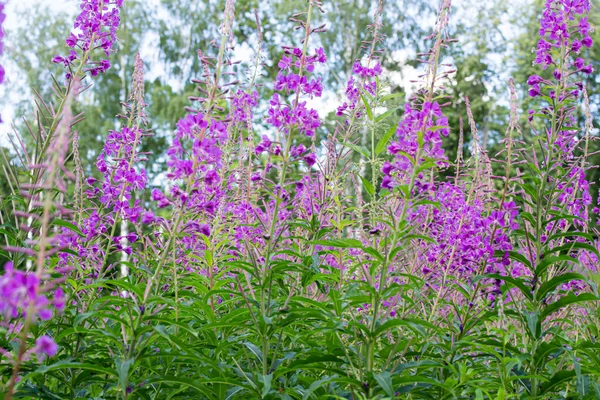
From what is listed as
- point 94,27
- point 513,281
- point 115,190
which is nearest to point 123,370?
point 115,190

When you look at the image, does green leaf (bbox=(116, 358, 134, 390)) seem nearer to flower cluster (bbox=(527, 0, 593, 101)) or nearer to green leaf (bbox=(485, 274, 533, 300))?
green leaf (bbox=(485, 274, 533, 300))

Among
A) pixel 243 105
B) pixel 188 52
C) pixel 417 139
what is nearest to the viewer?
pixel 417 139

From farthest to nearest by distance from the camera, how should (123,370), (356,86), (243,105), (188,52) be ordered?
(188,52) < (243,105) < (356,86) < (123,370)

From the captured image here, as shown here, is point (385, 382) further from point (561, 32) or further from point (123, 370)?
point (561, 32)

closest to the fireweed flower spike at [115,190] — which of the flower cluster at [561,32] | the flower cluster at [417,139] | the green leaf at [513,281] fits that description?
the flower cluster at [417,139]

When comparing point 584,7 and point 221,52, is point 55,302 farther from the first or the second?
point 584,7

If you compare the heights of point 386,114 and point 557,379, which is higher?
point 386,114

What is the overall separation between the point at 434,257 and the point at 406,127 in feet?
4.13

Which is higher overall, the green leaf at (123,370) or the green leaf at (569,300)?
the green leaf at (569,300)

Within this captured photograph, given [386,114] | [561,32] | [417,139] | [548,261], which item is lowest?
[548,261]

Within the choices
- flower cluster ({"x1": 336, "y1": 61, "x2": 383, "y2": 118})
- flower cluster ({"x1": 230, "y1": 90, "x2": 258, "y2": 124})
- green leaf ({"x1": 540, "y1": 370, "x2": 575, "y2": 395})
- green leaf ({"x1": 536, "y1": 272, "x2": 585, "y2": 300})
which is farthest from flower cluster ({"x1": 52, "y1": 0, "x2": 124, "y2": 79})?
green leaf ({"x1": 540, "y1": 370, "x2": 575, "y2": 395})

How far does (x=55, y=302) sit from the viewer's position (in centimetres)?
155

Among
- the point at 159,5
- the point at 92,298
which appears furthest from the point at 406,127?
the point at 159,5

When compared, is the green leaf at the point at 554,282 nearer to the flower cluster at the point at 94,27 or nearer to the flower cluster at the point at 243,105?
the flower cluster at the point at 243,105
